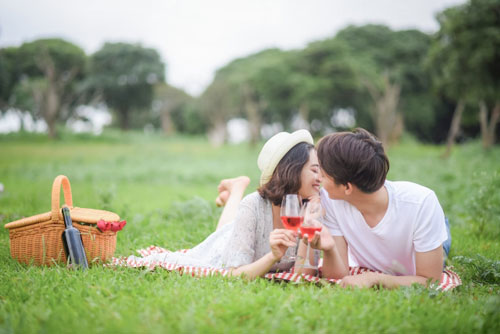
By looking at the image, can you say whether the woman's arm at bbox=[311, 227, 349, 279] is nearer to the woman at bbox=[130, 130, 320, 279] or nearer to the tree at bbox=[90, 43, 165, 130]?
the woman at bbox=[130, 130, 320, 279]

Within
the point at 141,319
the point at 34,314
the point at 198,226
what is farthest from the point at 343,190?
the point at 198,226

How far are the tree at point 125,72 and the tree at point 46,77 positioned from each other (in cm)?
210

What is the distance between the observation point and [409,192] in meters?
3.14

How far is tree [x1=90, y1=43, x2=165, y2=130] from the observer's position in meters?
Result: 38.4

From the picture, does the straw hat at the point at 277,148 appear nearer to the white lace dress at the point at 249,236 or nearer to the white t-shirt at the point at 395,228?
the white lace dress at the point at 249,236

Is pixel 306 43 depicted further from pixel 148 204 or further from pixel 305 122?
pixel 148 204

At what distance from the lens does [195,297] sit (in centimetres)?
284

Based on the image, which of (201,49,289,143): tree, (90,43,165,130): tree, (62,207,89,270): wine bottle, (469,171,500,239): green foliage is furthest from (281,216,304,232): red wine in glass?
(90,43,165,130): tree

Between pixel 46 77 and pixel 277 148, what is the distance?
120 ft

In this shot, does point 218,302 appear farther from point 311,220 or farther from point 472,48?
point 472,48

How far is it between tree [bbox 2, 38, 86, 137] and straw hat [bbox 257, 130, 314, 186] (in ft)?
87.7

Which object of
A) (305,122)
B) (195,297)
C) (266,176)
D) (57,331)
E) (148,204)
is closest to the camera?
(57,331)

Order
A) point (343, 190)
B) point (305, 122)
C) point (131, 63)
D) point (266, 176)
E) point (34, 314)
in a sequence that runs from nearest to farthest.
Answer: point (34, 314), point (343, 190), point (266, 176), point (305, 122), point (131, 63)

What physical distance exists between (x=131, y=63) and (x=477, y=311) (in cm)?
4067
